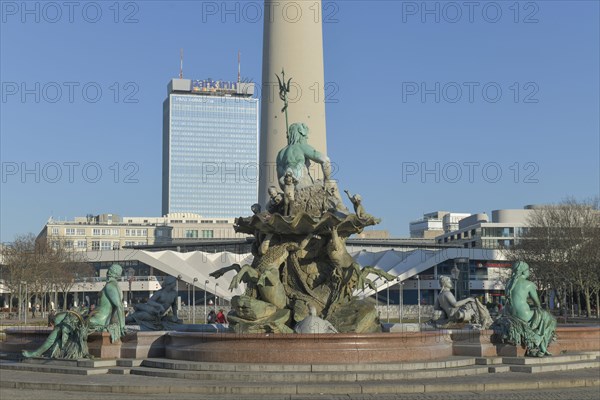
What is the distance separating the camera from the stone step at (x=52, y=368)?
18.4m

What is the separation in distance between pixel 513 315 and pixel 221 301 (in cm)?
7130

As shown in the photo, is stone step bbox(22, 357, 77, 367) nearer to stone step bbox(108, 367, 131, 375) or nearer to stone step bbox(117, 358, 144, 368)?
stone step bbox(117, 358, 144, 368)

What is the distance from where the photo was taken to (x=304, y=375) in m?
16.7

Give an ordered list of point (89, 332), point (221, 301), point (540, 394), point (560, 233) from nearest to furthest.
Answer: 1. point (540, 394)
2. point (89, 332)
3. point (560, 233)
4. point (221, 301)

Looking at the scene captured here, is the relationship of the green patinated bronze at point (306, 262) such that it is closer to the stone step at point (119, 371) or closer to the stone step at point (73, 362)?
the stone step at point (73, 362)

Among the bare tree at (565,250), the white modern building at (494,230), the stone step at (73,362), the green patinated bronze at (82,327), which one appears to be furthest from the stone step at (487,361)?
the white modern building at (494,230)

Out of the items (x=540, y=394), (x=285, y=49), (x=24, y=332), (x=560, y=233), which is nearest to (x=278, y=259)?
(x=24, y=332)

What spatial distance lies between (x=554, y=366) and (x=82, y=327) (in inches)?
418

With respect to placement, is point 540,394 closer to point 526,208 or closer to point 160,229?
point 526,208

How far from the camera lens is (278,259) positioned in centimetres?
2309

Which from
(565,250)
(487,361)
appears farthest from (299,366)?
(565,250)

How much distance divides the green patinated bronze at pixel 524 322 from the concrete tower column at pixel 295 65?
110 ft

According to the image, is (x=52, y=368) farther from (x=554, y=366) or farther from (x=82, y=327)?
(x=554, y=366)

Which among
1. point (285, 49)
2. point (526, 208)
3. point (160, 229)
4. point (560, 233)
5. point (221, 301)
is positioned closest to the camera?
point (285, 49)
